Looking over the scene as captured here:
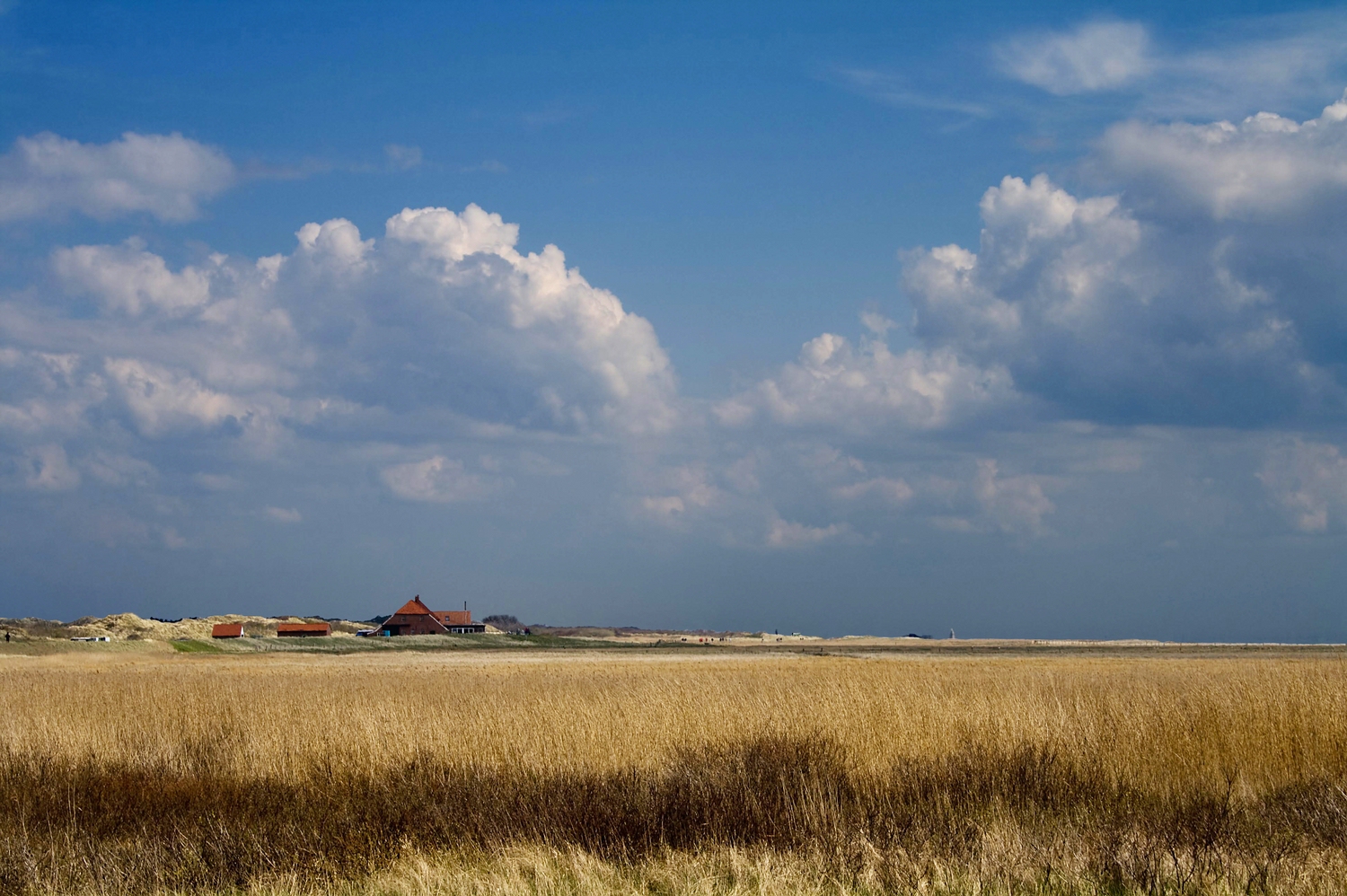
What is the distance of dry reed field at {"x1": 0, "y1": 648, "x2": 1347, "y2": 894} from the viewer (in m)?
10.7

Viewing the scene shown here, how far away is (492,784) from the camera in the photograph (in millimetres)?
15719

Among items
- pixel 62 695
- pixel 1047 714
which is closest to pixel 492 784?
pixel 1047 714

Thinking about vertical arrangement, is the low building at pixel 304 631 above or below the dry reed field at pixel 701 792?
below

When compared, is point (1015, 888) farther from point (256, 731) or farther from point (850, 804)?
point (256, 731)

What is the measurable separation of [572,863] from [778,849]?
261cm

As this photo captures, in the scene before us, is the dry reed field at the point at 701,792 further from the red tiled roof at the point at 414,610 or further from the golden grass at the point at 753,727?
the red tiled roof at the point at 414,610

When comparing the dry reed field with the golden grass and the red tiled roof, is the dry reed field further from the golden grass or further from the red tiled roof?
the red tiled roof

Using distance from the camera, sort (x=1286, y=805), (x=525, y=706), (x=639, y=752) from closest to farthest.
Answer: (x=1286, y=805) < (x=639, y=752) < (x=525, y=706)

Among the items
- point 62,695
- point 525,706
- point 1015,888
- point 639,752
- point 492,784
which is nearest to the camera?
point 1015,888

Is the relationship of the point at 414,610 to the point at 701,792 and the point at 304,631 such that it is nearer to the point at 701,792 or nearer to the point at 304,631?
the point at 304,631

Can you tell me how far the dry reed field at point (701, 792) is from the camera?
35.2 feet

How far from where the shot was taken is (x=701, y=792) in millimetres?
14055

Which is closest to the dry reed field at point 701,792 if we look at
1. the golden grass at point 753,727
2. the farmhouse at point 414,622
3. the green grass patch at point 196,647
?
the golden grass at point 753,727

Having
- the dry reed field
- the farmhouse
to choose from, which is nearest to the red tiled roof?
the farmhouse
